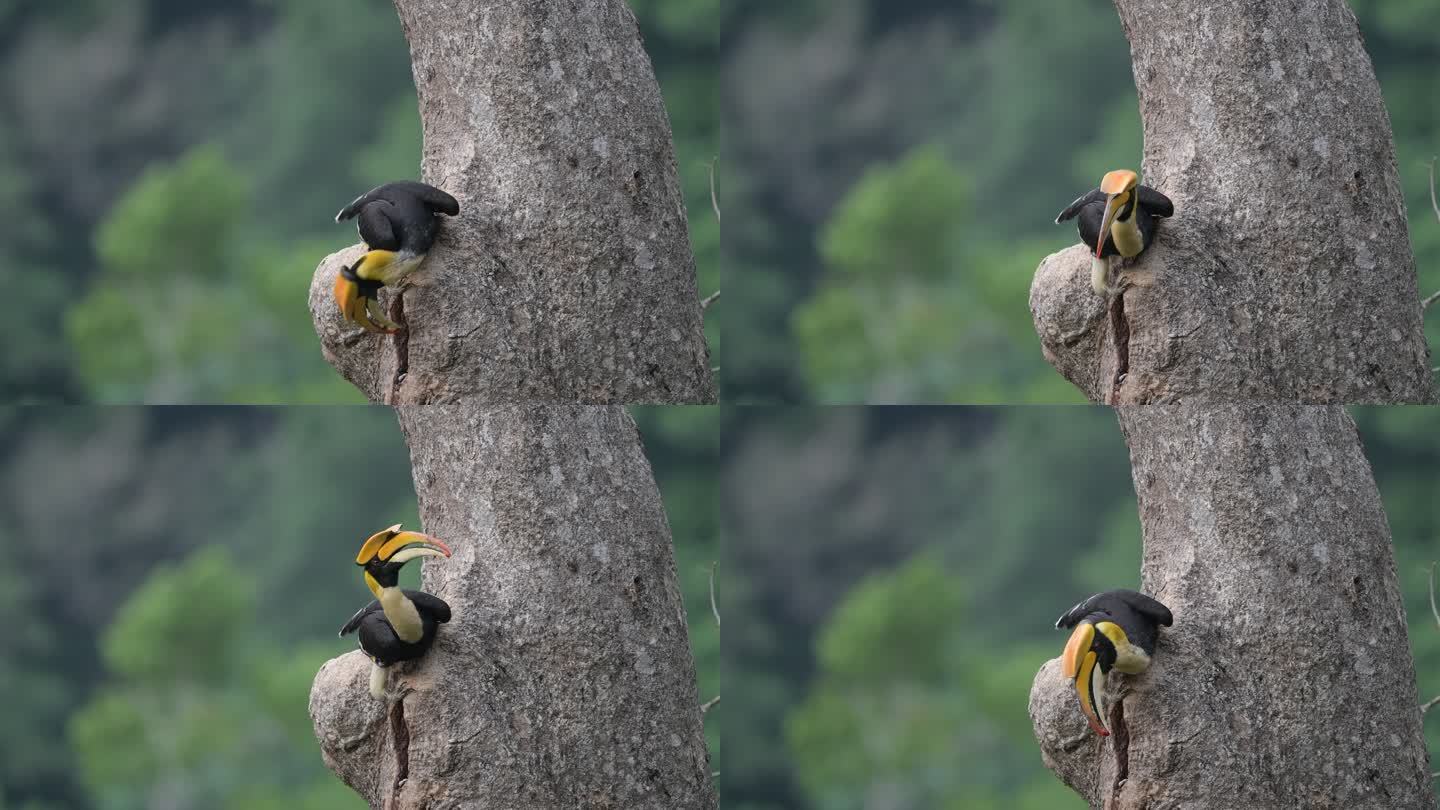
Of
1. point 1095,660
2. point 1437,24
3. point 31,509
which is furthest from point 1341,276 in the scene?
point 31,509

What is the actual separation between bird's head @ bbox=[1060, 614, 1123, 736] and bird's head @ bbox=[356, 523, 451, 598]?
4.42 ft

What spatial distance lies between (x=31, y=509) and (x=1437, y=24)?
5.28 meters

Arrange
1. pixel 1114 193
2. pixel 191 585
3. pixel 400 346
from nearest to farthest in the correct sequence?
pixel 1114 193, pixel 400 346, pixel 191 585

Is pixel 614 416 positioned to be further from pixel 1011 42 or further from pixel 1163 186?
pixel 1011 42

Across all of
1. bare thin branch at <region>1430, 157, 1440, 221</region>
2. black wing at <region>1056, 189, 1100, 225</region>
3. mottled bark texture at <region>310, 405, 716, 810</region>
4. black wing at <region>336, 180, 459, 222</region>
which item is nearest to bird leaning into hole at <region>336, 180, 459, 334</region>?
black wing at <region>336, 180, 459, 222</region>

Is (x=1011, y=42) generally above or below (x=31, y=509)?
above

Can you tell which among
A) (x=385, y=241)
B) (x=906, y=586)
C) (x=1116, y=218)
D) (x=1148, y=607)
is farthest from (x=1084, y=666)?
(x=906, y=586)

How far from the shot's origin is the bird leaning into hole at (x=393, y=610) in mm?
3971

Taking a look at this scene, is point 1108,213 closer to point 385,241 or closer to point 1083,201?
point 1083,201

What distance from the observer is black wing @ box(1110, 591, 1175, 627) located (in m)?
3.93

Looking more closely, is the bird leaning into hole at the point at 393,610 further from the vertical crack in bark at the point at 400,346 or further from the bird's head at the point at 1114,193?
the bird's head at the point at 1114,193

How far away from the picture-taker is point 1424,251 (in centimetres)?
554

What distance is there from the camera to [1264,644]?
13.1 feet

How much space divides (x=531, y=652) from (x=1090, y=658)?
1258mm
